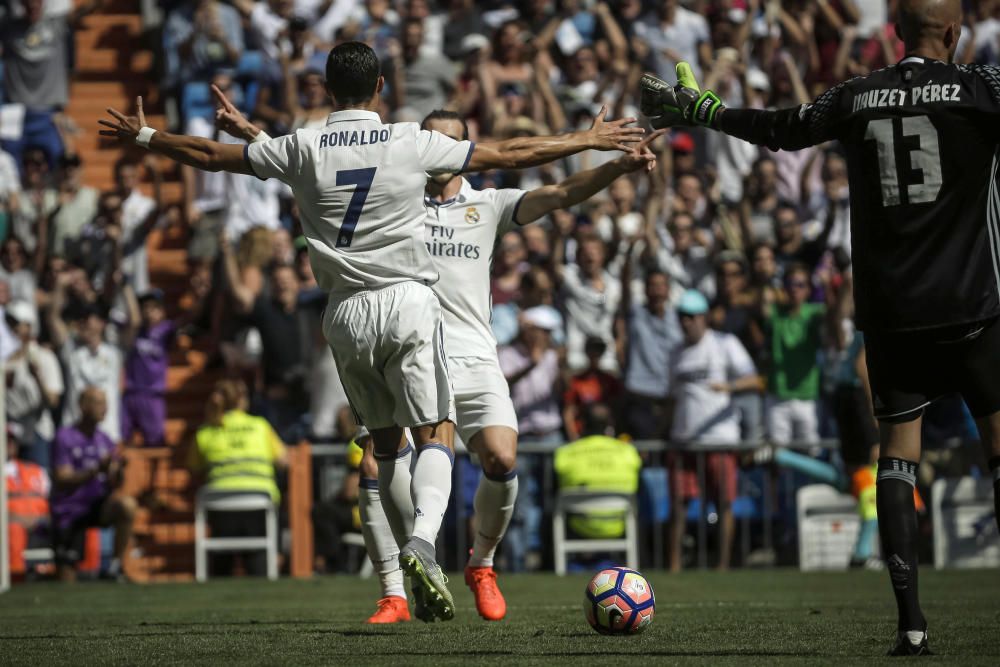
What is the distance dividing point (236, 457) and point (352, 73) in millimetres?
8231

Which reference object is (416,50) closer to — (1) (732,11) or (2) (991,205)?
(1) (732,11)

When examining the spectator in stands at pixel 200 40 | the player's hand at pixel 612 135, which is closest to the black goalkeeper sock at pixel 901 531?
the player's hand at pixel 612 135

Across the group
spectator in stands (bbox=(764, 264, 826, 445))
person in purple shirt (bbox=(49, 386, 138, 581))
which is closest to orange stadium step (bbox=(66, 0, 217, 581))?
person in purple shirt (bbox=(49, 386, 138, 581))

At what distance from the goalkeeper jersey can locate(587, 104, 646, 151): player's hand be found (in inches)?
66.5

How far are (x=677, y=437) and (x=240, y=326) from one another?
181 inches

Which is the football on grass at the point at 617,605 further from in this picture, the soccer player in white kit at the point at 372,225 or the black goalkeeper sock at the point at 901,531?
the black goalkeeper sock at the point at 901,531

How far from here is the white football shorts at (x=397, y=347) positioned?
780 cm

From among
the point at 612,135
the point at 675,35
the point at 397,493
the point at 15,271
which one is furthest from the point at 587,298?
the point at 397,493

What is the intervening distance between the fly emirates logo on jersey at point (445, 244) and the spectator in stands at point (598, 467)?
20.9 ft

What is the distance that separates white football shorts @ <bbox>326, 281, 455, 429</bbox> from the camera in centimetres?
780

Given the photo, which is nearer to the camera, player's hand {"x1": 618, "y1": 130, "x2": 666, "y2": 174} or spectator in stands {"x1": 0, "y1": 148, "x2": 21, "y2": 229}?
player's hand {"x1": 618, "y1": 130, "x2": 666, "y2": 174}

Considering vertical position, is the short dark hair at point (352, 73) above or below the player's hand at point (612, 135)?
above

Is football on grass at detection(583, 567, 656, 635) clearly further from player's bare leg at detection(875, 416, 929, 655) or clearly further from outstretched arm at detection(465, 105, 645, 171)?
outstretched arm at detection(465, 105, 645, 171)

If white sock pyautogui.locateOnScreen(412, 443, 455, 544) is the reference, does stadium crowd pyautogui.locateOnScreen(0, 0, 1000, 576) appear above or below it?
above
